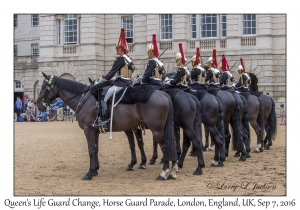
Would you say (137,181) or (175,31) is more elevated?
(175,31)

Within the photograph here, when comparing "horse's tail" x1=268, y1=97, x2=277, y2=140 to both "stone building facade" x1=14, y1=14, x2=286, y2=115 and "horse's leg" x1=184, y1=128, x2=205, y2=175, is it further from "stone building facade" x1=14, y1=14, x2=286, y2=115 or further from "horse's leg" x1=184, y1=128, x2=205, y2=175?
"stone building facade" x1=14, y1=14, x2=286, y2=115

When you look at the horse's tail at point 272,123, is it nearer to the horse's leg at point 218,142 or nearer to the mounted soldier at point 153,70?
the horse's leg at point 218,142

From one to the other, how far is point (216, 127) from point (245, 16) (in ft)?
64.9

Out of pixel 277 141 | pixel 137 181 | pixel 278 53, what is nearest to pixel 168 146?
pixel 137 181

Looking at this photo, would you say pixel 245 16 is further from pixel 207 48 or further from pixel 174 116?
pixel 174 116

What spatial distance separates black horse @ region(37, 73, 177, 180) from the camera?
1103 cm

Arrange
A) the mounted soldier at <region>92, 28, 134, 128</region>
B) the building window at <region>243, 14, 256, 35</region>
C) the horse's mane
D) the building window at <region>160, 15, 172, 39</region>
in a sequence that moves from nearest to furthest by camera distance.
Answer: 1. the mounted soldier at <region>92, 28, 134, 128</region>
2. the horse's mane
3. the building window at <region>243, 14, 256, 35</region>
4. the building window at <region>160, 15, 172, 39</region>

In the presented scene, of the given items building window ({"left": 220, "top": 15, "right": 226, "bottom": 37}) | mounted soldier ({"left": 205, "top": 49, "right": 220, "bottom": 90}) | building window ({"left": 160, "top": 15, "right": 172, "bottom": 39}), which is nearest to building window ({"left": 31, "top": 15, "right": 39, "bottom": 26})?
building window ({"left": 160, "top": 15, "right": 172, "bottom": 39})

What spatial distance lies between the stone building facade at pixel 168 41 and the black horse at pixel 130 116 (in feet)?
66.2

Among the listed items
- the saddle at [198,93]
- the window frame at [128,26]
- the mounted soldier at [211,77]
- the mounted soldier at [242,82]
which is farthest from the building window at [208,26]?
the saddle at [198,93]

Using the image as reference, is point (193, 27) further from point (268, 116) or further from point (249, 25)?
point (268, 116)

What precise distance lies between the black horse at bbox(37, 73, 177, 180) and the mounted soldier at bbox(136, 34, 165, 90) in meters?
0.71

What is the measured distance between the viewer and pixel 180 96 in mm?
11828

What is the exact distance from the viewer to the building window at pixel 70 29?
3675 cm
